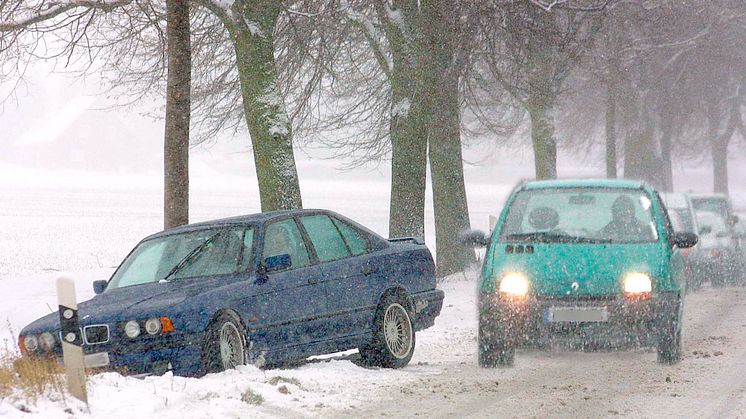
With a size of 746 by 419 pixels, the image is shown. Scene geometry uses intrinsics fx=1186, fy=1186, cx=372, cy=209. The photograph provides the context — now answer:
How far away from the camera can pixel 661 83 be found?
1689 inches

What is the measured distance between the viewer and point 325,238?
36.0ft

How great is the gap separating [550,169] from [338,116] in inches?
215

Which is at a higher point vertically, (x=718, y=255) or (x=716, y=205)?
(x=716, y=205)

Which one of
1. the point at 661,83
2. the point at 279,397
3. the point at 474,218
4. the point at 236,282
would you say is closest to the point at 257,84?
the point at 236,282

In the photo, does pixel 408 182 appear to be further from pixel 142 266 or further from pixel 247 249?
pixel 247 249

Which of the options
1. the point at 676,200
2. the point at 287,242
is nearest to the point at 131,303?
the point at 287,242

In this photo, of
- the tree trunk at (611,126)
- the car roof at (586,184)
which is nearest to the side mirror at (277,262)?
the car roof at (586,184)

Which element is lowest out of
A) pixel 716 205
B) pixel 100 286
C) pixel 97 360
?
pixel 97 360

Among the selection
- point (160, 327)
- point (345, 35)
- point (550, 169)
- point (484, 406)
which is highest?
point (345, 35)

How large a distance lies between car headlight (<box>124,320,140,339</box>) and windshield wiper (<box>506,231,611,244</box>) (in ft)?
11.9

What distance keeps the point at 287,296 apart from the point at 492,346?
1.89m

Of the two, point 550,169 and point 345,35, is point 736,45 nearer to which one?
point 550,169

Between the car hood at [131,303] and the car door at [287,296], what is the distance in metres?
0.55

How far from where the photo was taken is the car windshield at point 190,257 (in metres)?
10.2
